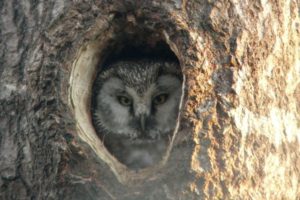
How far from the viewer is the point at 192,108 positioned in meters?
2.65

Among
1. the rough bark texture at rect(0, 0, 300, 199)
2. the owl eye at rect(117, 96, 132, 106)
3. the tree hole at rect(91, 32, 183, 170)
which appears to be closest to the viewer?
the rough bark texture at rect(0, 0, 300, 199)

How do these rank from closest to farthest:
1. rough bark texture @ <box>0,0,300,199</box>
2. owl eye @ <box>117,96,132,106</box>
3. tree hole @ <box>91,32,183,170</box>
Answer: rough bark texture @ <box>0,0,300,199</box>, tree hole @ <box>91,32,183,170</box>, owl eye @ <box>117,96,132,106</box>

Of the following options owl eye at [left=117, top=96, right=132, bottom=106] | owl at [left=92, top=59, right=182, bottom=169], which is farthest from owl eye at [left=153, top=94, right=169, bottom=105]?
owl eye at [left=117, top=96, right=132, bottom=106]

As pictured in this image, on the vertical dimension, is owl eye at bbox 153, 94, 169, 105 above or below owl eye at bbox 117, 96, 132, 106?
below

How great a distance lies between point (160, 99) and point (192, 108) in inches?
32.6

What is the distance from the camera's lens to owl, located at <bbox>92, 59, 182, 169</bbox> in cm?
343

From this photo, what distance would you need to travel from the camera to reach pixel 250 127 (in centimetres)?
277

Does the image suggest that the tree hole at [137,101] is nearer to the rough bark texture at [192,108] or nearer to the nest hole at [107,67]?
the nest hole at [107,67]

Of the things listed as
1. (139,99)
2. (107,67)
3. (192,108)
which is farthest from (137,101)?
(192,108)

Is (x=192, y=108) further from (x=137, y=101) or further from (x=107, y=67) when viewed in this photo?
(x=107, y=67)

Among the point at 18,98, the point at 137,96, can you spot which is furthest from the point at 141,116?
the point at 18,98

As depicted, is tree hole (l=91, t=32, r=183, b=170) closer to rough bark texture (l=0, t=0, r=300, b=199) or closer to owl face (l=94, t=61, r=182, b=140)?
owl face (l=94, t=61, r=182, b=140)

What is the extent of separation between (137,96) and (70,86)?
2.30 ft

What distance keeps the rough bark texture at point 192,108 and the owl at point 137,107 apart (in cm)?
49
